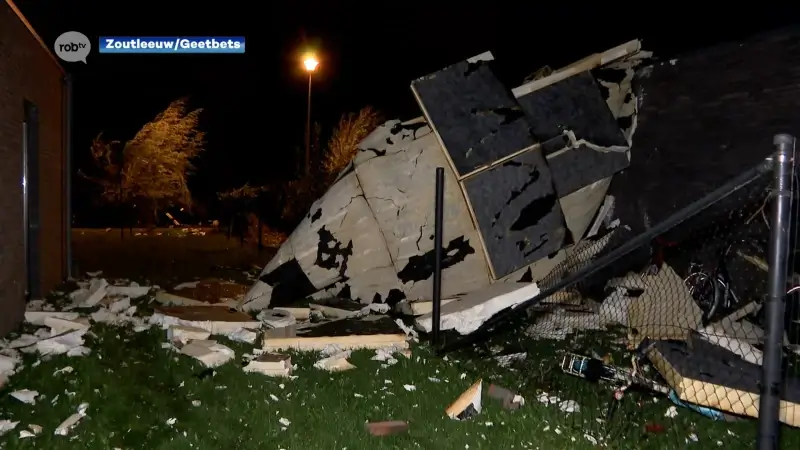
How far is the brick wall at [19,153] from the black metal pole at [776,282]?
5.19 m

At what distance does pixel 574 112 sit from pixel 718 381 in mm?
3648

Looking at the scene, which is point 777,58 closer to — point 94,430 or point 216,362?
point 216,362

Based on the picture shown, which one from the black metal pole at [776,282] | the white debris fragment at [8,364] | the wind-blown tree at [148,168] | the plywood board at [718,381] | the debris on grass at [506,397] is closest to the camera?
the black metal pole at [776,282]

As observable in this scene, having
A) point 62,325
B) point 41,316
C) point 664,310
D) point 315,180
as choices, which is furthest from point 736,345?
point 315,180

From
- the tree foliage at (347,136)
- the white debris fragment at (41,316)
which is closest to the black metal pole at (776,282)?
the white debris fragment at (41,316)

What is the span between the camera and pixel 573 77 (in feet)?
23.1

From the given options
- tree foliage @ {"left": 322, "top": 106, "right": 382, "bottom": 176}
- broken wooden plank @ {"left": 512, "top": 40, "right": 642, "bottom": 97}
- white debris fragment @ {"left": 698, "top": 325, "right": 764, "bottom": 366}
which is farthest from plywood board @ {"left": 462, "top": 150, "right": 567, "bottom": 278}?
tree foliage @ {"left": 322, "top": 106, "right": 382, "bottom": 176}

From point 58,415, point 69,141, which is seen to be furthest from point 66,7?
point 58,415

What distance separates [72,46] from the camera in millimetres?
8719

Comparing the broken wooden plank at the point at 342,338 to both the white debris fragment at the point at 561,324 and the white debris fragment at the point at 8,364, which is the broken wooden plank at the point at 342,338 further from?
the white debris fragment at the point at 8,364

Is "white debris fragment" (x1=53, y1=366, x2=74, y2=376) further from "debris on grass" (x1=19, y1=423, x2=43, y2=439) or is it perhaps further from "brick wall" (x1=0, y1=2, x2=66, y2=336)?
"brick wall" (x1=0, y1=2, x2=66, y2=336)

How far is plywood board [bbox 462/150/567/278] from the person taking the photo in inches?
258

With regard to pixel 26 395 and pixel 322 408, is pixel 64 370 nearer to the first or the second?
pixel 26 395

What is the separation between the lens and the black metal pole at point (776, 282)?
8.13 ft
